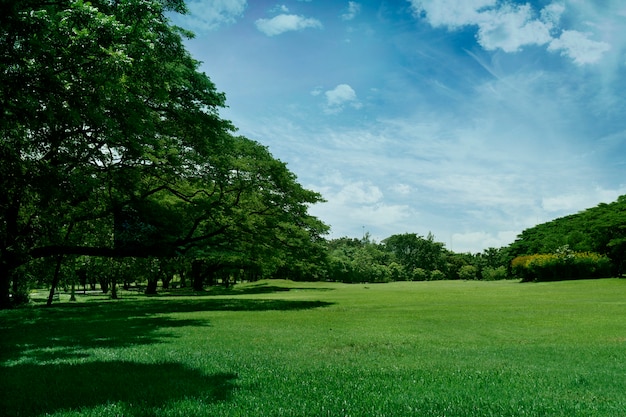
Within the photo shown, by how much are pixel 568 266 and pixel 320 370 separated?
56.6 metres

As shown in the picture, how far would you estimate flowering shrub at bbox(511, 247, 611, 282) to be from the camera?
5519 cm

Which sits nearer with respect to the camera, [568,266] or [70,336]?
[70,336]

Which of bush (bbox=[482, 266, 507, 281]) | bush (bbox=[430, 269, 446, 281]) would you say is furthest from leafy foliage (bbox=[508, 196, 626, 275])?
bush (bbox=[430, 269, 446, 281])

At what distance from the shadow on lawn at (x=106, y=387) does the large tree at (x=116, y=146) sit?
261 inches

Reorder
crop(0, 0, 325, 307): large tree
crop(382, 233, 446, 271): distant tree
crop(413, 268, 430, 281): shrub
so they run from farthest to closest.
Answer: crop(382, 233, 446, 271): distant tree
crop(413, 268, 430, 281): shrub
crop(0, 0, 325, 307): large tree

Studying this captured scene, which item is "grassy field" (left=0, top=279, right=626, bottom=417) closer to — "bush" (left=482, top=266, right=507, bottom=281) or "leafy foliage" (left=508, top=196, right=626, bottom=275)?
"leafy foliage" (left=508, top=196, right=626, bottom=275)

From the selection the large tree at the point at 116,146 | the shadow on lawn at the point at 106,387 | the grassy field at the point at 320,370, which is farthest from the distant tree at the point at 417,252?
the shadow on lawn at the point at 106,387

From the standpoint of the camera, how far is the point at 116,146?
2177 cm

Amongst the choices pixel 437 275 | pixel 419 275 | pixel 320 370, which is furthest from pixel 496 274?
pixel 320 370

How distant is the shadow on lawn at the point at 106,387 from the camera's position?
6895 millimetres

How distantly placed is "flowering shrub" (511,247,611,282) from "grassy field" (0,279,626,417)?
1683 inches

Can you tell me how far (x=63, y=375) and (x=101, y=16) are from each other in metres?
7.85

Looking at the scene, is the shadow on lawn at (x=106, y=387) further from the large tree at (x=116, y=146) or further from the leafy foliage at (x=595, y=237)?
the leafy foliage at (x=595, y=237)

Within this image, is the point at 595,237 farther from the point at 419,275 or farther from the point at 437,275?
the point at 419,275
